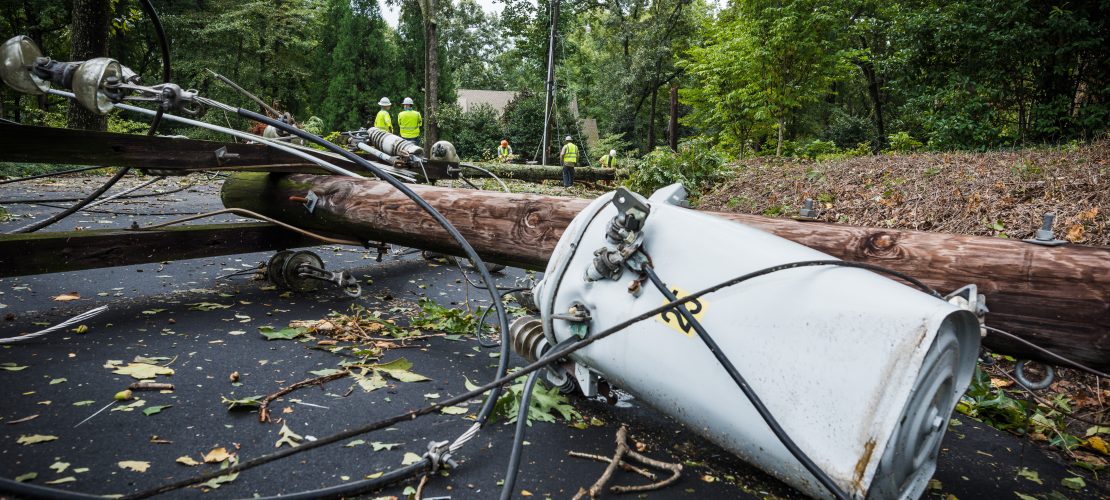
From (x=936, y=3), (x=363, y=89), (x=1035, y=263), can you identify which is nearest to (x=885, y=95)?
(x=936, y=3)

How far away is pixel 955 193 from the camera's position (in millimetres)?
5145

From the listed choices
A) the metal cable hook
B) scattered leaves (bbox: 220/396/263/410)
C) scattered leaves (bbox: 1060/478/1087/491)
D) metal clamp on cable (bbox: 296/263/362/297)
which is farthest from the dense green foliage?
scattered leaves (bbox: 220/396/263/410)

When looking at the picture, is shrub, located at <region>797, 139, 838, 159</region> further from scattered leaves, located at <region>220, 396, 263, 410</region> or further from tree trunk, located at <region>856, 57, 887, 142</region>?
scattered leaves, located at <region>220, 396, 263, 410</region>

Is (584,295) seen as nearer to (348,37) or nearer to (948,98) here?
(948,98)

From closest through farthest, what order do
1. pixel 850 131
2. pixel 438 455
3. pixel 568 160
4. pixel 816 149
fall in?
pixel 438 455 → pixel 568 160 → pixel 816 149 → pixel 850 131

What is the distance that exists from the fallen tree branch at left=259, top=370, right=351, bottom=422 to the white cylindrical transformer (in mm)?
1270

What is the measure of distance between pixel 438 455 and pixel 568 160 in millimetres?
14992

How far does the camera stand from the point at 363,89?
30234mm

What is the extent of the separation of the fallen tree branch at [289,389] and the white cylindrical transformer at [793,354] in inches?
50.0

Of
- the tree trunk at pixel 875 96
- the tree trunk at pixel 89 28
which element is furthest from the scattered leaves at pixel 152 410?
the tree trunk at pixel 875 96

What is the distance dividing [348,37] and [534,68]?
1147 centimetres

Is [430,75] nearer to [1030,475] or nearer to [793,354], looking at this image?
[1030,475]

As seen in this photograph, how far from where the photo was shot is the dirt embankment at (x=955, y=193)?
164 inches

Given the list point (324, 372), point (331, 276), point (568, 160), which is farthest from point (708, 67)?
point (324, 372)
